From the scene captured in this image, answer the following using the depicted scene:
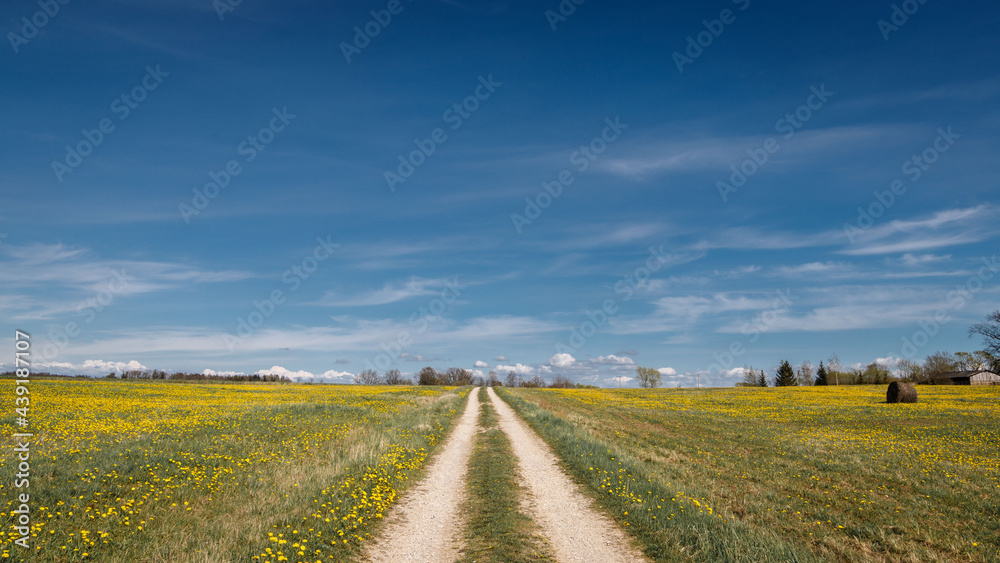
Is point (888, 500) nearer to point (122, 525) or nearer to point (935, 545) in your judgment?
point (935, 545)

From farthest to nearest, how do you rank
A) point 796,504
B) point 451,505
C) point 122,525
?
point 796,504 → point 451,505 → point 122,525

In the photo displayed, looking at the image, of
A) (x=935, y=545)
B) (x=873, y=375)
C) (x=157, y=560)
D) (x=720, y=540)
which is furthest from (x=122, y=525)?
(x=873, y=375)

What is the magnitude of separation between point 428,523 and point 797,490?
36.1 feet

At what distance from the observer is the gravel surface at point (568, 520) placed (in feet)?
27.1

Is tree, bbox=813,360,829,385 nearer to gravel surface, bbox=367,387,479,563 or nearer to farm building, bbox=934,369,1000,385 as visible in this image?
farm building, bbox=934,369,1000,385

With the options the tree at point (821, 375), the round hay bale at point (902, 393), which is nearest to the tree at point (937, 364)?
the tree at point (821, 375)

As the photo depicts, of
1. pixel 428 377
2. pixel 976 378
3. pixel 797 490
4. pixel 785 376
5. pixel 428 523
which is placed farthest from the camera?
pixel 428 377

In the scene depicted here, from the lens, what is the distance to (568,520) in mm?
10062

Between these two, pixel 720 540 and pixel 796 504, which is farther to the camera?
pixel 796 504

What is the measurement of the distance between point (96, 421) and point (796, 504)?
Result: 2934 cm

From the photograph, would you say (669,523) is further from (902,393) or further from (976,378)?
(976,378)

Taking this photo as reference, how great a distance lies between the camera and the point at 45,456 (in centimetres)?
1362

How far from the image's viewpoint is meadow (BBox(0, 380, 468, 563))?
26.3 ft

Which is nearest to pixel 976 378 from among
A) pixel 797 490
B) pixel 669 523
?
pixel 797 490
